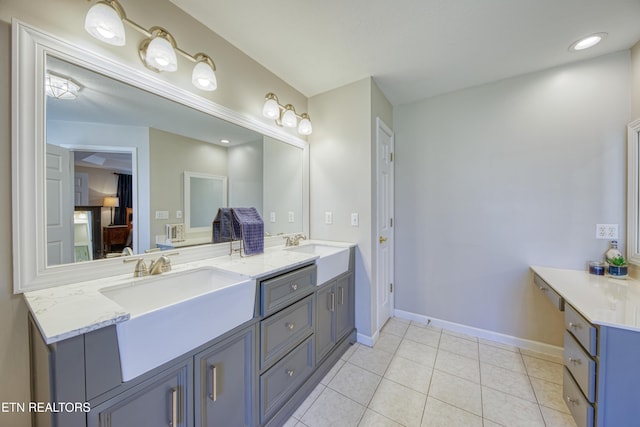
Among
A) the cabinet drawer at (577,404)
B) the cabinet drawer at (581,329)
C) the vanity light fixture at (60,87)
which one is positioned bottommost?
the cabinet drawer at (577,404)

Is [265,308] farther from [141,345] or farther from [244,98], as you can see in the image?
[244,98]

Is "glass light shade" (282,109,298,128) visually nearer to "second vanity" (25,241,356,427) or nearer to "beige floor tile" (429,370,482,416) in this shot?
"second vanity" (25,241,356,427)

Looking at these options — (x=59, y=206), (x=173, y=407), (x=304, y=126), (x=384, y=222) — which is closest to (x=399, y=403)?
(x=173, y=407)

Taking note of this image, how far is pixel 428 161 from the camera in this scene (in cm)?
246

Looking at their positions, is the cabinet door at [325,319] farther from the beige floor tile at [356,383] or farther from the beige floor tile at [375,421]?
the beige floor tile at [375,421]

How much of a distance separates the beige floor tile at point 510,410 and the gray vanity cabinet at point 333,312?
1.03m

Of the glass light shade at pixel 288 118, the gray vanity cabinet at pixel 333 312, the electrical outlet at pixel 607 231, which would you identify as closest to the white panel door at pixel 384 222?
the gray vanity cabinet at pixel 333 312

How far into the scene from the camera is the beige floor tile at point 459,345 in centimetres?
201

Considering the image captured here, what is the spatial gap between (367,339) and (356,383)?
491mm

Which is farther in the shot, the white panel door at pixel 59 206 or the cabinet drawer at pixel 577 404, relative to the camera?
the cabinet drawer at pixel 577 404

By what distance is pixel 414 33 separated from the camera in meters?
1.55

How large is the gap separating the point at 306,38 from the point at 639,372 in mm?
2505

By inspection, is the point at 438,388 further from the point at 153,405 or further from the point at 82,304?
the point at 82,304

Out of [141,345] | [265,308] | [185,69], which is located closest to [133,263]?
[141,345]
